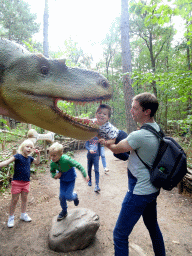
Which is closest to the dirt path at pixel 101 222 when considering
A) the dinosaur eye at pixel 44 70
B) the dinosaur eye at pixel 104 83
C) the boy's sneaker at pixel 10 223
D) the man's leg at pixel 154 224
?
the boy's sneaker at pixel 10 223

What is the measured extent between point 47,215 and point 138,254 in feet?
6.82

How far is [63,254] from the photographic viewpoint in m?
2.56

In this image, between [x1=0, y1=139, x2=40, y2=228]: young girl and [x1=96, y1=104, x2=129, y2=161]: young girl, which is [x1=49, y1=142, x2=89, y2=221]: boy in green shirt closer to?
[x1=0, y1=139, x2=40, y2=228]: young girl

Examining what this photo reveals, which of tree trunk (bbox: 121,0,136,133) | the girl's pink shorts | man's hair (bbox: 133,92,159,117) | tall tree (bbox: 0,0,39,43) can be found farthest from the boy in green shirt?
tall tree (bbox: 0,0,39,43)

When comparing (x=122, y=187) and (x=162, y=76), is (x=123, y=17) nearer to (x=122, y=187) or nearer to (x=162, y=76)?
(x=162, y=76)

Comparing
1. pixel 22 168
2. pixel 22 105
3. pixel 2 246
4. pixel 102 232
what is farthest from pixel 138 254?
pixel 22 105

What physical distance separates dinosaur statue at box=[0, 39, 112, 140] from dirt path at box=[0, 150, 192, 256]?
2221 millimetres

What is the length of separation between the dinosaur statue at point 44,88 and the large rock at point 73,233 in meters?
1.85

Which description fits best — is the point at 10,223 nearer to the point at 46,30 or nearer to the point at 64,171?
the point at 64,171

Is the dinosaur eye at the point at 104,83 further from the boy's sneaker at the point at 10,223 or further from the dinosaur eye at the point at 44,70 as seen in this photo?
the boy's sneaker at the point at 10,223

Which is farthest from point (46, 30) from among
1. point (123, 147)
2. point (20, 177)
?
point (123, 147)

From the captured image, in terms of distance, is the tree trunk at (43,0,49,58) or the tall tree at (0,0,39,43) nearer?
the tree trunk at (43,0,49,58)

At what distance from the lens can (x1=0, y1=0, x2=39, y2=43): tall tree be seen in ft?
40.2

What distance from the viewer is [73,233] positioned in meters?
2.62
